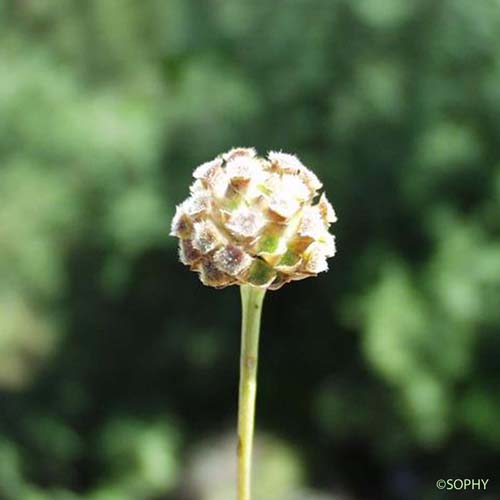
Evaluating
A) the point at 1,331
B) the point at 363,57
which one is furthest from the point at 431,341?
the point at 1,331

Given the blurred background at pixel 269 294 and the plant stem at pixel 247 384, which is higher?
the blurred background at pixel 269 294

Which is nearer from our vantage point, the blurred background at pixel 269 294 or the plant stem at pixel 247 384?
the plant stem at pixel 247 384

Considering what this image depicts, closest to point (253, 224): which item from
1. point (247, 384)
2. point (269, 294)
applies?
point (247, 384)

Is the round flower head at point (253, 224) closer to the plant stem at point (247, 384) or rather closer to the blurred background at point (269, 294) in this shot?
the plant stem at point (247, 384)

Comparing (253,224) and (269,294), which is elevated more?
(269,294)

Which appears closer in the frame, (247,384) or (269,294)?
(247,384)

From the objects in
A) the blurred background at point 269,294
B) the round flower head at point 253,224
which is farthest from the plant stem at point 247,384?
the blurred background at point 269,294

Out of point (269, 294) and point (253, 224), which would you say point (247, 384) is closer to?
point (253, 224)
